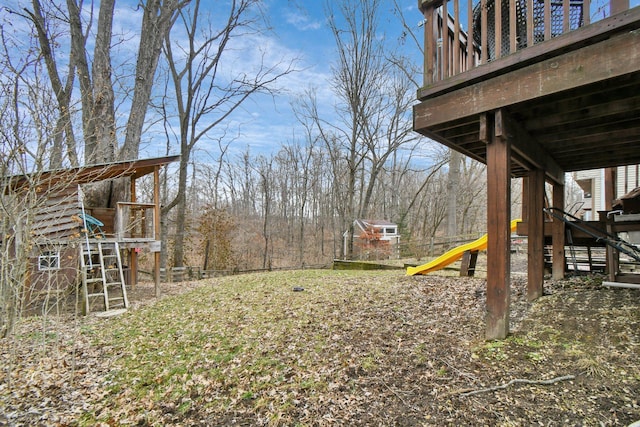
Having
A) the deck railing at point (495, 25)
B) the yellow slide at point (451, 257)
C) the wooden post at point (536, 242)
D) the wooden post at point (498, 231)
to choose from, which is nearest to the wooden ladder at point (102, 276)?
the wooden post at point (498, 231)

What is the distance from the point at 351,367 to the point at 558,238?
4006 millimetres

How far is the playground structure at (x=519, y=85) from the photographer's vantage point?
2381mm

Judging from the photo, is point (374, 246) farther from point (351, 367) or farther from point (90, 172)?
point (351, 367)

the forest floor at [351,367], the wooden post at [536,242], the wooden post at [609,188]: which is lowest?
the forest floor at [351,367]

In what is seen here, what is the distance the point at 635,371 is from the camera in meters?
2.37

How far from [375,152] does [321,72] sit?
197 inches

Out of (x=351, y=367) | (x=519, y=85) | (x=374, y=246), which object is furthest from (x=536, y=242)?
(x=374, y=246)

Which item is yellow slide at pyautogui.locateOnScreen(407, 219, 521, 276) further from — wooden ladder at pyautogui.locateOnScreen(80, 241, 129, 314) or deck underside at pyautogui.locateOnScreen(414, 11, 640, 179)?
wooden ladder at pyautogui.locateOnScreen(80, 241, 129, 314)

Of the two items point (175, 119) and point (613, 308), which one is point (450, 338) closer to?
point (613, 308)

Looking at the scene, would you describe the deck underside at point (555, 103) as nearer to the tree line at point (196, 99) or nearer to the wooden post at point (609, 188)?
the wooden post at point (609, 188)

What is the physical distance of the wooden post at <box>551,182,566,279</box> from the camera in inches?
192

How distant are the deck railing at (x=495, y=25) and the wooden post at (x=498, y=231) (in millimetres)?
641

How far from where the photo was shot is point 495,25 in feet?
9.12

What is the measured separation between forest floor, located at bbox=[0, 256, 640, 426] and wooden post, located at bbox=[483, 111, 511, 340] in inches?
10.4
